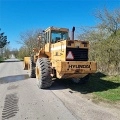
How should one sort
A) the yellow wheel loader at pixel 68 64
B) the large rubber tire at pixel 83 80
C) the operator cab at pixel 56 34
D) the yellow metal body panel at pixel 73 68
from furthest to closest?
the operator cab at pixel 56 34
the large rubber tire at pixel 83 80
the yellow wheel loader at pixel 68 64
the yellow metal body panel at pixel 73 68

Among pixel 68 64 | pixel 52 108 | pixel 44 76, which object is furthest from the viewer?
pixel 44 76

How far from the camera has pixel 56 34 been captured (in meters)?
10.8

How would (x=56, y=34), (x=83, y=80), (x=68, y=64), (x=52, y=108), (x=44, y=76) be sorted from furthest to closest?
(x=56, y=34) < (x=83, y=80) < (x=44, y=76) < (x=68, y=64) < (x=52, y=108)

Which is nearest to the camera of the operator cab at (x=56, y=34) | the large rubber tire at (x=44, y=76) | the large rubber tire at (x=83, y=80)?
the large rubber tire at (x=44, y=76)

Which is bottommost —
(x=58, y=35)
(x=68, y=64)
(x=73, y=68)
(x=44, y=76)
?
(x=44, y=76)

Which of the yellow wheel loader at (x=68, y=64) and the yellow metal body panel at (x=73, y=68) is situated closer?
the yellow metal body panel at (x=73, y=68)

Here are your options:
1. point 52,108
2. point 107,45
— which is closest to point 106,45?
point 107,45

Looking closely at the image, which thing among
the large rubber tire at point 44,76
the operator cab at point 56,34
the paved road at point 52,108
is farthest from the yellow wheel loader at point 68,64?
the paved road at point 52,108

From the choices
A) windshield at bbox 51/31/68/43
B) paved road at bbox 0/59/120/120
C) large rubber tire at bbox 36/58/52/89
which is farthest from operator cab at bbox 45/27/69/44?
paved road at bbox 0/59/120/120

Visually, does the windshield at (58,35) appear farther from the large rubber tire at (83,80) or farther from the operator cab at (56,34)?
the large rubber tire at (83,80)

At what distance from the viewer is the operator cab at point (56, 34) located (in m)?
10.7

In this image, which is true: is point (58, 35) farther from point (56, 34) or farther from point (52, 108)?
point (52, 108)

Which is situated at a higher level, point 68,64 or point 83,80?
point 68,64

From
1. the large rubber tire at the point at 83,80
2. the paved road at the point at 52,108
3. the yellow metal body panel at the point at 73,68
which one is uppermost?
the yellow metal body panel at the point at 73,68
